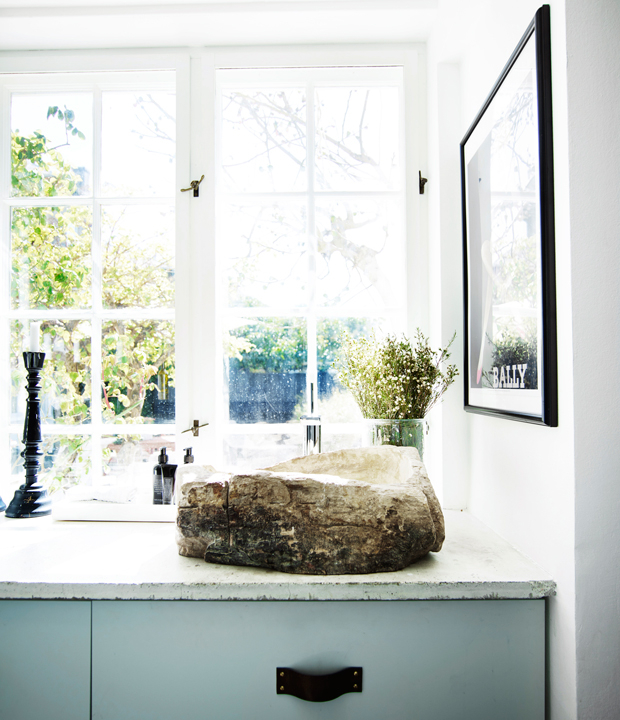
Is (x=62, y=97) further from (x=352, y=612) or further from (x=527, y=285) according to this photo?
(x=352, y=612)

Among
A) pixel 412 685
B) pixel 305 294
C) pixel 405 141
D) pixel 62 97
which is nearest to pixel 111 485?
pixel 305 294

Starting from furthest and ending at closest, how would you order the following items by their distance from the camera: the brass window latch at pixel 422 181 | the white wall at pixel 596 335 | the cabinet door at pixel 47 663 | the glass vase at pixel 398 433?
the brass window latch at pixel 422 181
the glass vase at pixel 398 433
the cabinet door at pixel 47 663
the white wall at pixel 596 335

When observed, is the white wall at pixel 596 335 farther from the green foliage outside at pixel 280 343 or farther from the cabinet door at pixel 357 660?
the green foliage outside at pixel 280 343

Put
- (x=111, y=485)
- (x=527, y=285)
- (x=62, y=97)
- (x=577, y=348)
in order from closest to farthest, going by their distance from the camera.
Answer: (x=577, y=348), (x=527, y=285), (x=111, y=485), (x=62, y=97)

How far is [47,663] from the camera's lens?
0.90 m

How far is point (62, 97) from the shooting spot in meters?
1.56

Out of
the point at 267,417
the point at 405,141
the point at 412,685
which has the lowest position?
the point at 412,685

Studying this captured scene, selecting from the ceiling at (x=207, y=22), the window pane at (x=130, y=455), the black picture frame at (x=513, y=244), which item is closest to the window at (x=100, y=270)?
the window pane at (x=130, y=455)

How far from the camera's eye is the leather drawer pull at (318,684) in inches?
33.7

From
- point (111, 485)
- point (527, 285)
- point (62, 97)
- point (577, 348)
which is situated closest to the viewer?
point (577, 348)

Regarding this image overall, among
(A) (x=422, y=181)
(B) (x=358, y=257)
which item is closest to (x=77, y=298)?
(B) (x=358, y=257)

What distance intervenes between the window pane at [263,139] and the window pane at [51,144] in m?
0.46

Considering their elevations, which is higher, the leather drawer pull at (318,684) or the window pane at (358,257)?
the window pane at (358,257)

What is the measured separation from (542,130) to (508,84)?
23 centimetres
